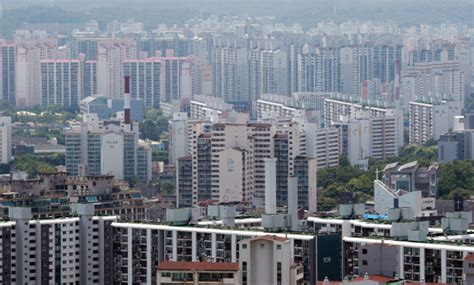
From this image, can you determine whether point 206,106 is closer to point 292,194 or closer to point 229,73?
point 229,73

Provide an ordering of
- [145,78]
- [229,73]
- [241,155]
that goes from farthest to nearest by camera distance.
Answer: [229,73]
[145,78]
[241,155]

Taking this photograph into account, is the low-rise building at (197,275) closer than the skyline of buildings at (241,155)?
Yes

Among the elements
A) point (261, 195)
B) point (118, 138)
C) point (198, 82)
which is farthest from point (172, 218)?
point (198, 82)

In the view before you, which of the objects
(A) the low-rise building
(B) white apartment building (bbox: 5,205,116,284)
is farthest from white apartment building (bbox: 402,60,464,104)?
(A) the low-rise building

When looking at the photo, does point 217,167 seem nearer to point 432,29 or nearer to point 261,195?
point 261,195

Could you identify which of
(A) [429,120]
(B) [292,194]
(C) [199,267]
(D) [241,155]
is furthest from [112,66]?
(C) [199,267]

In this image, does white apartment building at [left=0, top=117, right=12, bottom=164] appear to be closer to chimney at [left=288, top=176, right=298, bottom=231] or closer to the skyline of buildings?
the skyline of buildings

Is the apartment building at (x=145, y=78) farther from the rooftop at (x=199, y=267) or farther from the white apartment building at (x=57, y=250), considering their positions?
the rooftop at (x=199, y=267)

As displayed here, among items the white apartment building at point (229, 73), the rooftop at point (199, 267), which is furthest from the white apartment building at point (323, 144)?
the rooftop at point (199, 267)

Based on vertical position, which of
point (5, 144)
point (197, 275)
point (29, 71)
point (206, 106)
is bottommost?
point (5, 144)
